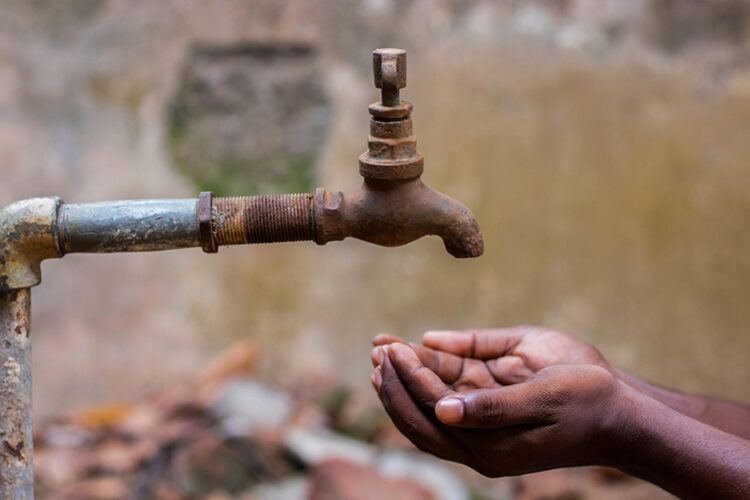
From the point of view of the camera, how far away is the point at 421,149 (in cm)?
299

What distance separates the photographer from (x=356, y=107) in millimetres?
3039

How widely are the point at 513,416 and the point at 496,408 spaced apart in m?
0.03

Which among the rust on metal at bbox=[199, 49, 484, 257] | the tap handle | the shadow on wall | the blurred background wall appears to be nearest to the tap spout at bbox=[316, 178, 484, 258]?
the rust on metal at bbox=[199, 49, 484, 257]

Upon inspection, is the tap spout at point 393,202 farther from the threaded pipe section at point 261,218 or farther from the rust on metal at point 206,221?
the rust on metal at point 206,221

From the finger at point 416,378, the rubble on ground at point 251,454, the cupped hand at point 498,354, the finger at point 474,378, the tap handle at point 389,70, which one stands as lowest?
the rubble on ground at point 251,454

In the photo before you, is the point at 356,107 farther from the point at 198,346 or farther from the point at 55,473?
the point at 55,473

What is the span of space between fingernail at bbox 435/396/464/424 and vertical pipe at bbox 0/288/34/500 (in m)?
Answer: 0.67

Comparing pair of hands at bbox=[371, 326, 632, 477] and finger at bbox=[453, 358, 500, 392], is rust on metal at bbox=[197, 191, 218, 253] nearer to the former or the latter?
pair of hands at bbox=[371, 326, 632, 477]

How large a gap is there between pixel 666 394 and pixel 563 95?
5.03 ft

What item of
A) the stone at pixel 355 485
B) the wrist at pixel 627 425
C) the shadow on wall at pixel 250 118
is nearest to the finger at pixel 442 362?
the wrist at pixel 627 425

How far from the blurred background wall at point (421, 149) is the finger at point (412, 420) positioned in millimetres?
1773

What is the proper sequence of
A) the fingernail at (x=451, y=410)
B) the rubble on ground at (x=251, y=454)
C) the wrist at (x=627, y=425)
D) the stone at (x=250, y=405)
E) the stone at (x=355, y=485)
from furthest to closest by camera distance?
the stone at (x=250, y=405), the rubble on ground at (x=251, y=454), the stone at (x=355, y=485), the wrist at (x=627, y=425), the fingernail at (x=451, y=410)

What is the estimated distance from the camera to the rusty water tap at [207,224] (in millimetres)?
1273

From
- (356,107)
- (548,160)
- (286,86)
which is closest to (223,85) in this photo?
(286,86)
